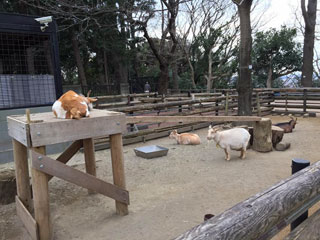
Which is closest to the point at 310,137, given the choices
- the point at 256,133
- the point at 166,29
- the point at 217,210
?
the point at 256,133

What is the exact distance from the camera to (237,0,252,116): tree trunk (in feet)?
25.4

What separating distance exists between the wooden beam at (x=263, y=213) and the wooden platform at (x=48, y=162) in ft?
6.21

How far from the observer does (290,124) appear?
25.8 feet

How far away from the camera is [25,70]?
22.3ft

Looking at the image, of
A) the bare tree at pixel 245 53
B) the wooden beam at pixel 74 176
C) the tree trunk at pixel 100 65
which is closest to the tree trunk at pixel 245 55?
the bare tree at pixel 245 53

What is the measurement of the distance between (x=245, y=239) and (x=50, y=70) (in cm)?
695

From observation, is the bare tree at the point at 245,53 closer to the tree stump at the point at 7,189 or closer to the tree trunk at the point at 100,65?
the tree stump at the point at 7,189

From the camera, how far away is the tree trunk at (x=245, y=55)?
7.74 metres

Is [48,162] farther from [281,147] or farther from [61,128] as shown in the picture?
[281,147]

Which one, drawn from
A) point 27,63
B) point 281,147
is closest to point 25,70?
point 27,63

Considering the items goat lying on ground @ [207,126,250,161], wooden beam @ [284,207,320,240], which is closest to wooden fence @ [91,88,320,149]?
goat lying on ground @ [207,126,250,161]

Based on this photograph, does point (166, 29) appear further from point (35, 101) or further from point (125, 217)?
point (125, 217)

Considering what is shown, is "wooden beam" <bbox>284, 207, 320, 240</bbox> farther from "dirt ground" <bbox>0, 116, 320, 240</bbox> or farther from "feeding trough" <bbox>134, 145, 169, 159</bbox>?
"feeding trough" <bbox>134, 145, 169, 159</bbox>

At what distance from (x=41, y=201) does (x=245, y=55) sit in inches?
275
